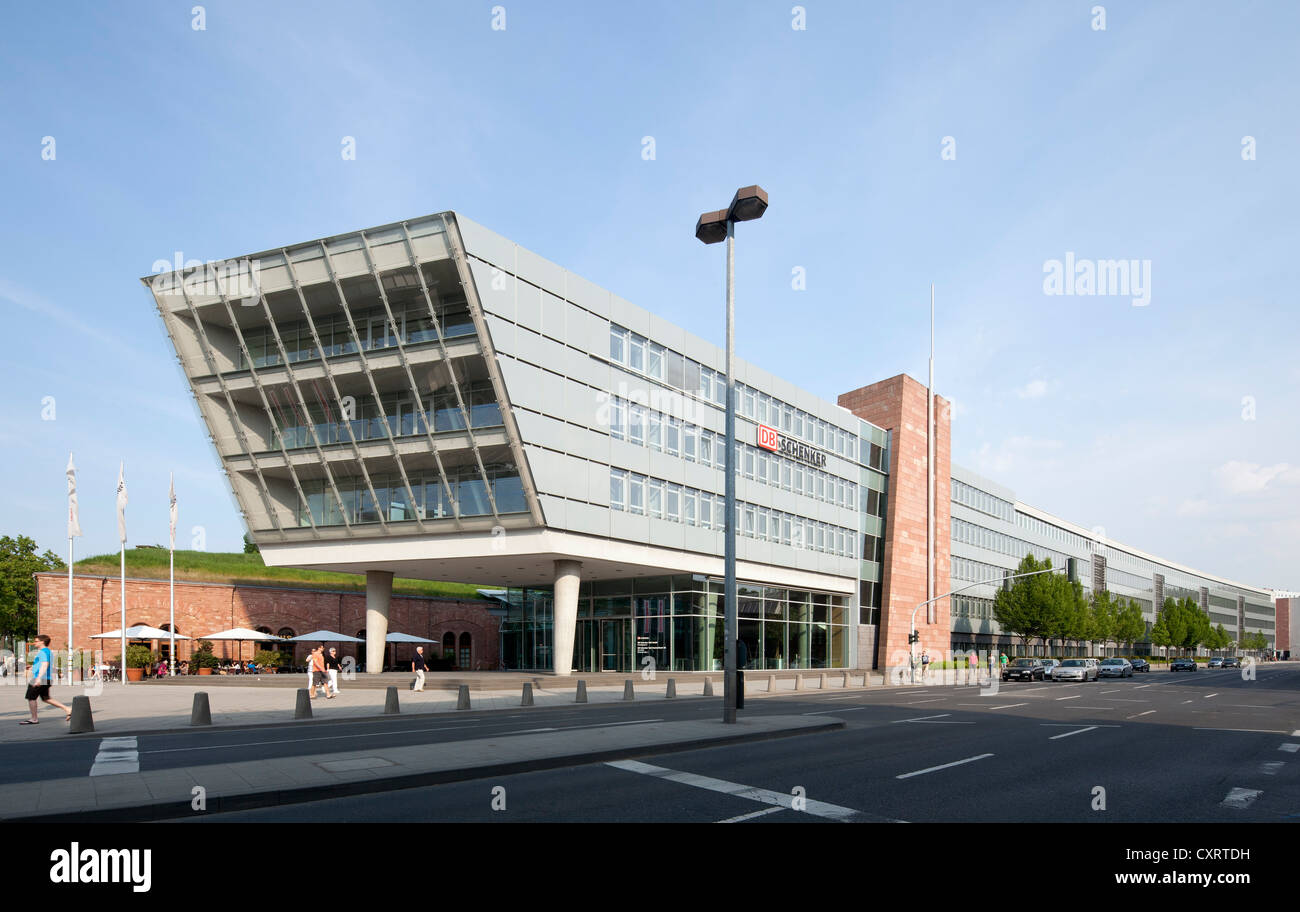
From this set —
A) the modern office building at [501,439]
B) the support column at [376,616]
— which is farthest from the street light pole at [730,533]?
the support column at [376,616]

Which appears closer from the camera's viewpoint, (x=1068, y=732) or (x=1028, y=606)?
(x=1068, y=732)

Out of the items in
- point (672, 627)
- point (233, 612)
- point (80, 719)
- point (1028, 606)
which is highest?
point (80, 719)

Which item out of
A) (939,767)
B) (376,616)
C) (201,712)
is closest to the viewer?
(939,767)

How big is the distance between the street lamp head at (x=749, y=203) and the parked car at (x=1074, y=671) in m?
40.9

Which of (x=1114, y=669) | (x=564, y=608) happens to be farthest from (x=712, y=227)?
(x=1114, y=669)

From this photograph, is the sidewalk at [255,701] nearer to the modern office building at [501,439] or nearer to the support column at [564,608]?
the support column at [564,608]

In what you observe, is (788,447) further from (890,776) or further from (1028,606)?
→ (890,776)

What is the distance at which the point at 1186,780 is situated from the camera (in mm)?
11562

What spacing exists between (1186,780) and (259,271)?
3713 cm

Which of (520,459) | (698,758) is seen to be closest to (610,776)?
(698,758)

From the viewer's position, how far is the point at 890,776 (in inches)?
460

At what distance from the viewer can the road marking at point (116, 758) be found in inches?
471

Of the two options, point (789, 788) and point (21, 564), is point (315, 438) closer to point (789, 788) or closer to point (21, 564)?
point (789, 788)

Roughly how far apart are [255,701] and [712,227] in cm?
2164
